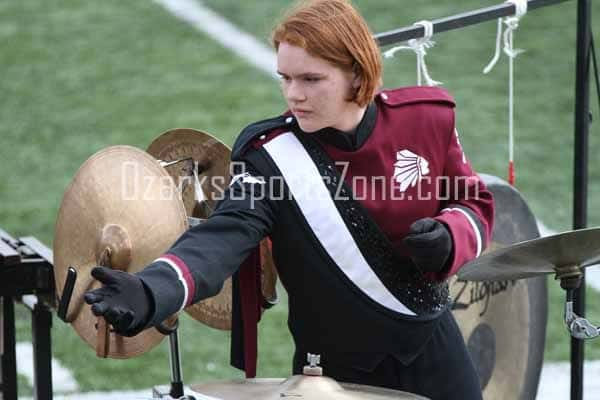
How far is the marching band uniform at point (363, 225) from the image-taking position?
3.62 meters

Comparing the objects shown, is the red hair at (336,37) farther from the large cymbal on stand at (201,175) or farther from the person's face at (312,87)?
the large cymbal on stand at (201,175)

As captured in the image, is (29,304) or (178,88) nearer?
(29,304)

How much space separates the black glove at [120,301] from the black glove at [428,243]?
0.68m

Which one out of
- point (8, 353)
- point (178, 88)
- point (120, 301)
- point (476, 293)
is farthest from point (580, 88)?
point (178, 88)

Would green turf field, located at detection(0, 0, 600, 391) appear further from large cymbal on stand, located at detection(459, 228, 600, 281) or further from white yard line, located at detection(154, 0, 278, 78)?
large cymbal on stand, located at detection(459, 228, 600, 281)

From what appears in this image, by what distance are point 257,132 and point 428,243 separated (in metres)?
0.48

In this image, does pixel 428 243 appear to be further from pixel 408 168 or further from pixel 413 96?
pixel 413 96

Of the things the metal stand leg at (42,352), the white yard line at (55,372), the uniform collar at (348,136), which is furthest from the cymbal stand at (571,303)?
the white yard line at (55,372)

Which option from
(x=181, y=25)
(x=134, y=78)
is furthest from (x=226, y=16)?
(x=134, y=78)

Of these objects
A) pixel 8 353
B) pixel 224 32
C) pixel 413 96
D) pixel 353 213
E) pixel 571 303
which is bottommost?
pixel 8 353

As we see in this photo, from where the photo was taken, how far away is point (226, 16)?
507 inches

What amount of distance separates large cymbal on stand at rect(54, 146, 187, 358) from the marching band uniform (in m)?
0.30

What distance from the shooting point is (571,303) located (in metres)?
3.97

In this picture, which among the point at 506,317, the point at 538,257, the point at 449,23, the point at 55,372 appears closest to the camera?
the point at 538,257
